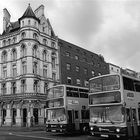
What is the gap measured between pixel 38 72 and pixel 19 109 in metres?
7.61

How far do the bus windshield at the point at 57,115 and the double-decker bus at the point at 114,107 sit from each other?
4.88 metres

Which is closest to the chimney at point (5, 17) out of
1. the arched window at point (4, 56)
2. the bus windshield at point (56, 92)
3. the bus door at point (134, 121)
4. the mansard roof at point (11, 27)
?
the mansard roof at point (11, 27)


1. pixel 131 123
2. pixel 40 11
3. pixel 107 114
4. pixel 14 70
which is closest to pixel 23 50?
pixel 14 70

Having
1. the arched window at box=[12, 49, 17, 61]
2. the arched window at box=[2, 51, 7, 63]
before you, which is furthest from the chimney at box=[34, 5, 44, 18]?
the arched window at box=[2, 51, 7, 63]

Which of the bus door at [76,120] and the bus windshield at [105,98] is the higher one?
the bus windshield at [105,98]

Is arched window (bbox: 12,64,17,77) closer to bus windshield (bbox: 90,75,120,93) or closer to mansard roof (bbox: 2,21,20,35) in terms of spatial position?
mansard roof (bbox: 2,21,20,35)

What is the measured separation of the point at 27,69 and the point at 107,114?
27715mm

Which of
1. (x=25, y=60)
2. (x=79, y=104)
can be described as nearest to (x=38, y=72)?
(x=25, y=60)

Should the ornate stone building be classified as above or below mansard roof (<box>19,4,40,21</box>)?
below

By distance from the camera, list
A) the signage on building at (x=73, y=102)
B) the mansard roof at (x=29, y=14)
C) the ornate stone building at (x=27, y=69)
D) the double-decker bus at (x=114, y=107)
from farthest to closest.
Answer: the mansard roof at (x=29, y=14) → the ornate stone building at (x=27, y=69) → the signage on building at (x=73, y=102) → the double-decker bus at (x=114, y=107)

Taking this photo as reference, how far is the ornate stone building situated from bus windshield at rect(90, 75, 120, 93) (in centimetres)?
2489

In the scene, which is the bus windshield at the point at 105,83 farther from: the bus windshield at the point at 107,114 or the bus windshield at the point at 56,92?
the bus windshield at the point at 56,92

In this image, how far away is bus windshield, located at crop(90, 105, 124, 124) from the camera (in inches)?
597

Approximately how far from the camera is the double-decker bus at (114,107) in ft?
49.5
